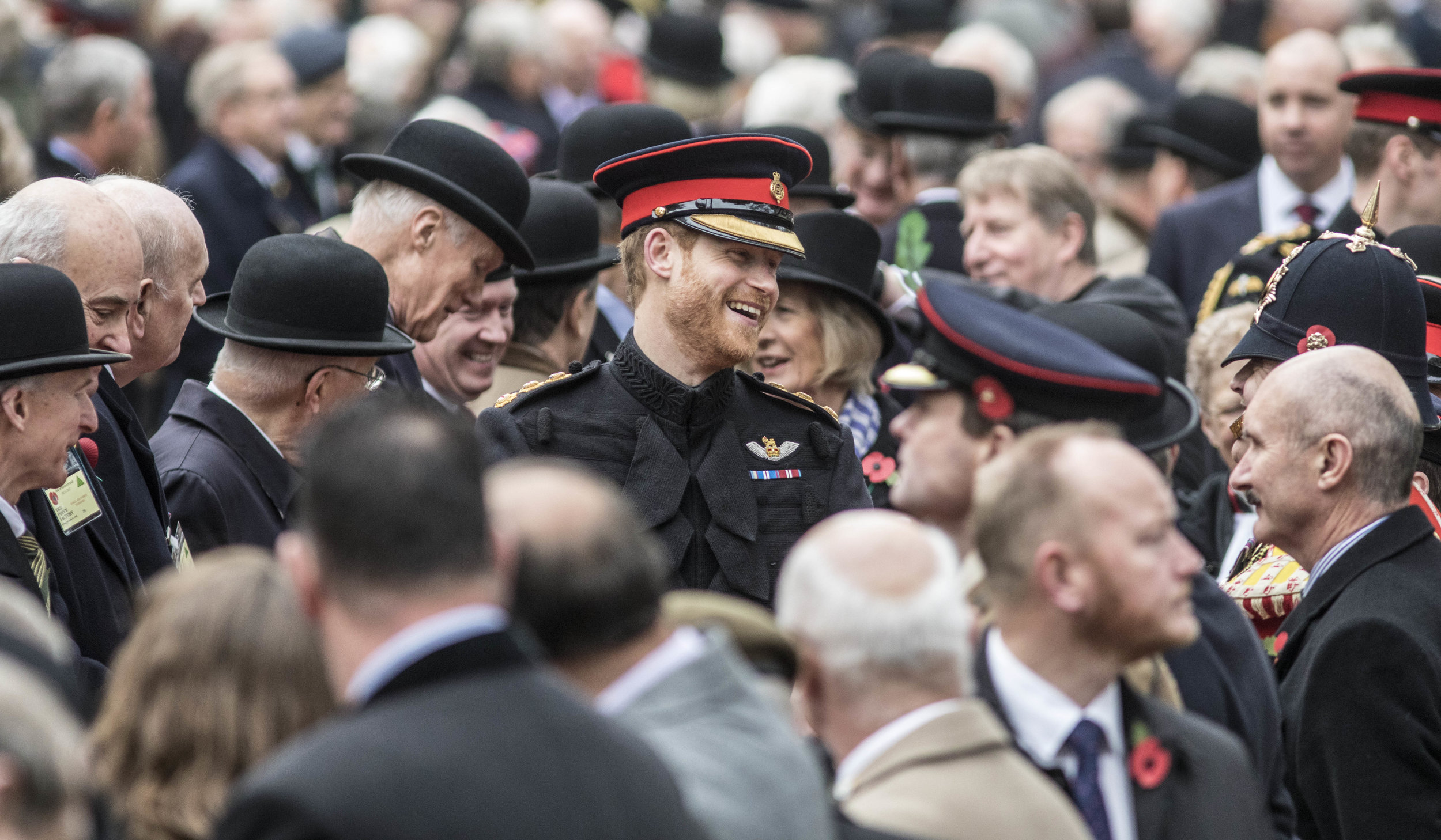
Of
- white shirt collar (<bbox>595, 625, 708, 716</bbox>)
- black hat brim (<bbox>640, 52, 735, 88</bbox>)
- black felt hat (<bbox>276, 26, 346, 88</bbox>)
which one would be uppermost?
white shirt collar (<bbox>595, 625, 708, 716</bbox>)

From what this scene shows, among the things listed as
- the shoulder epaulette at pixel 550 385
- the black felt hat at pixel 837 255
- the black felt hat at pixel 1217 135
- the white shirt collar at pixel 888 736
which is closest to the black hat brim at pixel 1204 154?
the black felt hat at pixel 1217 135

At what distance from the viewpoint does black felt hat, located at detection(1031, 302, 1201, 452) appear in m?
3.94

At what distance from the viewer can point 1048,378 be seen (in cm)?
350

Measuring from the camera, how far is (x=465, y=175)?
547 cm

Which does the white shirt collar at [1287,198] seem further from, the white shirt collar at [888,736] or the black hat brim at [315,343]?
the white shirt collar at [888,736]

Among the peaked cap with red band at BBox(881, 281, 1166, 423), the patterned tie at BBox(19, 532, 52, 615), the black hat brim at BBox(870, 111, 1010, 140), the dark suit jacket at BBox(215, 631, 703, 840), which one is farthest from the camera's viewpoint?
the black hat brim at BBox(870, 111, 1010, 140)

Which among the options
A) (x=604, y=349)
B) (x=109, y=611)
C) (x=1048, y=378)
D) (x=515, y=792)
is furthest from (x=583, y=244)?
(x=515, y=792)

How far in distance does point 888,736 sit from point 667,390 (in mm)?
1942

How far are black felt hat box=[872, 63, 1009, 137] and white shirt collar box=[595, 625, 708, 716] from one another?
5.37m

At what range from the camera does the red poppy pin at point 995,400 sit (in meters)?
3.55

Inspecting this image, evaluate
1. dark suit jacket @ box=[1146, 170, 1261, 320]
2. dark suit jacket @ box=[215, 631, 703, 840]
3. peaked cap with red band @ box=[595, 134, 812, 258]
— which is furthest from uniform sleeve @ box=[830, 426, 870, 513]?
dark suit jacket @ box=[1146, 170, 1261, 320]

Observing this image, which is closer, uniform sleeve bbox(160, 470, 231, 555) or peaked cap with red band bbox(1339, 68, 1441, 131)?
uniform sleeve bbox(160, 470, 231, 555)

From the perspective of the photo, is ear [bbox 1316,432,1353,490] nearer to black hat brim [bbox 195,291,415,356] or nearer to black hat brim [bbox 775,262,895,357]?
black hat brim [bbox 775,262,895,357]

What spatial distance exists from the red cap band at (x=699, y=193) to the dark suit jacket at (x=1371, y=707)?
184 centimetres
